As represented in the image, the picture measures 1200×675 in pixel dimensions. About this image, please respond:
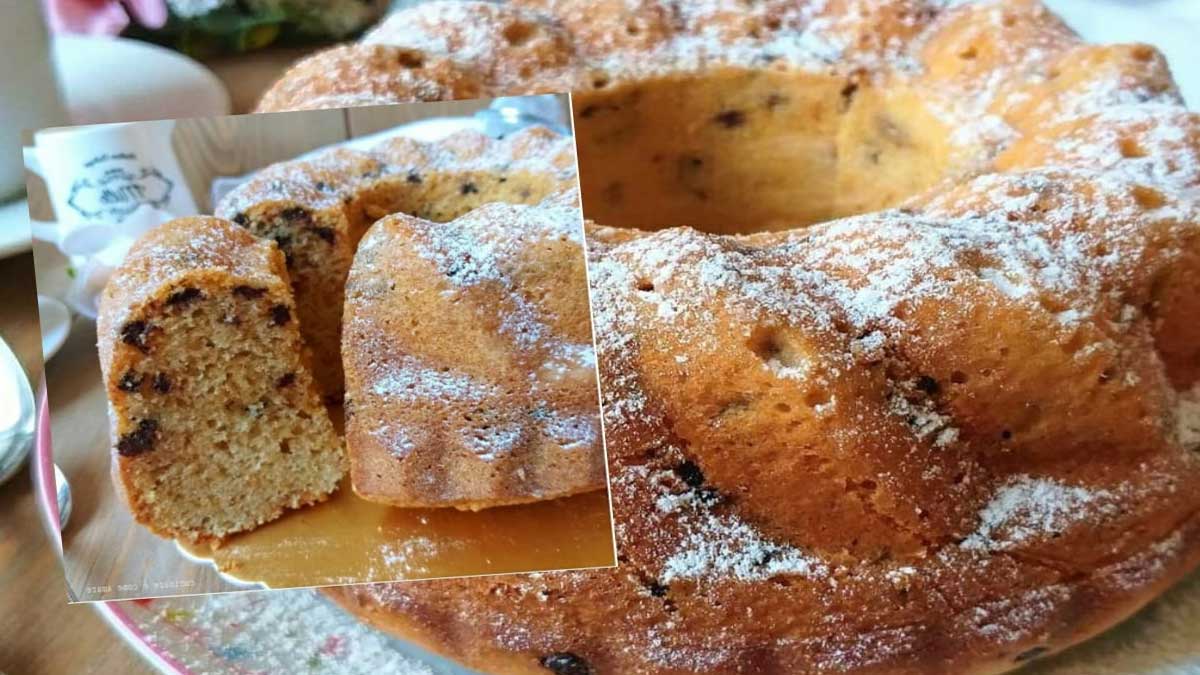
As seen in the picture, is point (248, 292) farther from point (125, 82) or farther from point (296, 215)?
point (125, 82)

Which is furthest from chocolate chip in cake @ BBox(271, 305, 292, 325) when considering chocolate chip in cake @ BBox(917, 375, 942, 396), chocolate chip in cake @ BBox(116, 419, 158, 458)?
chocolate chip in cake @ BBox(917, 375, 942, 396)

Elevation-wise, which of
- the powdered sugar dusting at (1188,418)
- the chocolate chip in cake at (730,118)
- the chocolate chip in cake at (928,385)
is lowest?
the powdered sugar dusting at (1188,418)

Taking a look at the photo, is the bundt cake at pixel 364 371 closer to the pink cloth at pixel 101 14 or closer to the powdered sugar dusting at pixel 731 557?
the powdered sugar dusting at pixel 731 557

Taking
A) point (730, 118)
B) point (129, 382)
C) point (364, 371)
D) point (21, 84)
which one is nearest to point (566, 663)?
point (364, 371)

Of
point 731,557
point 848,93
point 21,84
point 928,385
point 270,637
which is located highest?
point 21,84

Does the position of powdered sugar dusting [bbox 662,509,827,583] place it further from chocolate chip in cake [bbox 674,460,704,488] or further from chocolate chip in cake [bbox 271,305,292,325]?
chocolate chip in cake [bbox 271,305,292,325]

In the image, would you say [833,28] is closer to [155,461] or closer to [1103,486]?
[1103,486]

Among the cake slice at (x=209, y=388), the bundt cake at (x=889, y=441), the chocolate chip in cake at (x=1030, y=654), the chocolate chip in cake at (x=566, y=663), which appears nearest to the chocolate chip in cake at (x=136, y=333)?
the cake slice at (x=209, y=388)

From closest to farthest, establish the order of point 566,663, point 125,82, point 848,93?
1. point 566,663
2. point 125,82
3. point 848,93
